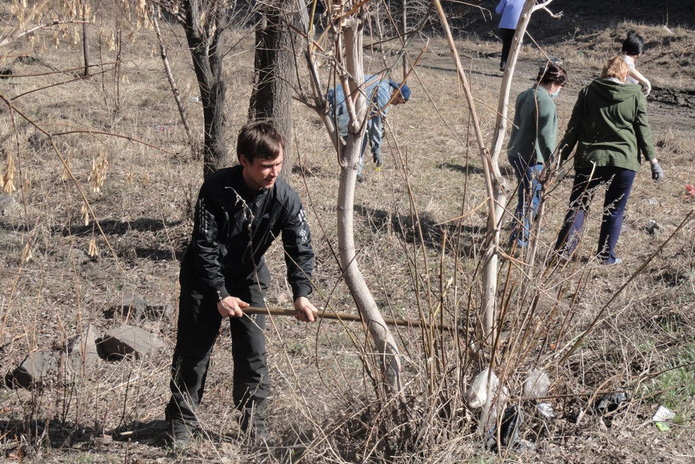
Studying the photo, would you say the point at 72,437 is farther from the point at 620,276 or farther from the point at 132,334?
the point at 620,276

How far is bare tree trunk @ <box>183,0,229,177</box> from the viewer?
6707 mm

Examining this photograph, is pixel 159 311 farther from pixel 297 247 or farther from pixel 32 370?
pixel 297 247

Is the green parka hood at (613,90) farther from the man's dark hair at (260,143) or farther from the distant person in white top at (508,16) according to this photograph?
the distant person in white top at (508,16)

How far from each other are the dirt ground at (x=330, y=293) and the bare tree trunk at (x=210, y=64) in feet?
1.06

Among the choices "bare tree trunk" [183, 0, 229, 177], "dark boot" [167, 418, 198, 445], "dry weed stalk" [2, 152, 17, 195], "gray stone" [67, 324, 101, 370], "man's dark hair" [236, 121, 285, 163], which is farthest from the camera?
"bare tree trunk" [183, 0, 229, 177]

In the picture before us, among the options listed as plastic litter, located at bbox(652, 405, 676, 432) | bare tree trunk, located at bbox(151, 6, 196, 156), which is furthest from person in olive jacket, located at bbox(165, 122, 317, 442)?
bare tree trunk, located at bbox(151, 6, 196, 156)

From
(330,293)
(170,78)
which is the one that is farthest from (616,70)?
(170,78)

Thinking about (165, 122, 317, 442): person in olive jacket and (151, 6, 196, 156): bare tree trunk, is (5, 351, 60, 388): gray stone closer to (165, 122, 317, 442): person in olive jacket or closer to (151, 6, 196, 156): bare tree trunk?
(165, 122, 317, 442): person in olive jacket

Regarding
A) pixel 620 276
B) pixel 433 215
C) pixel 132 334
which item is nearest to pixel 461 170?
pixel 433 215

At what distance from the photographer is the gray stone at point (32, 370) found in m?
4.81

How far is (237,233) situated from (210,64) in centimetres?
378

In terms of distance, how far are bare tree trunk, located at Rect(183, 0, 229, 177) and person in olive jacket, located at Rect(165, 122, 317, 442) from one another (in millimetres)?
3230

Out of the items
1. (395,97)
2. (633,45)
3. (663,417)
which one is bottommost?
(663,417)

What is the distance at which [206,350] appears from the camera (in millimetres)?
4000
